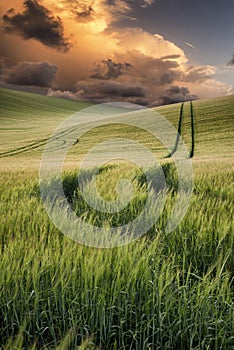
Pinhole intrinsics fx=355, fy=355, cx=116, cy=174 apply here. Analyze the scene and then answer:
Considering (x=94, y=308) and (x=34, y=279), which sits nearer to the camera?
(x=94, y=308)

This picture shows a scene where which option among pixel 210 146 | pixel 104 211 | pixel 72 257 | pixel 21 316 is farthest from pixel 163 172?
pixel 210 146

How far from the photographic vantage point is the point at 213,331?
212 cm

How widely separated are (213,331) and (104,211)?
2.29 m

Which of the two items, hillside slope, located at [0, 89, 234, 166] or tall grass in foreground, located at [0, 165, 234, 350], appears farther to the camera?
hillside slope, located at [0, 89, 234, 166]

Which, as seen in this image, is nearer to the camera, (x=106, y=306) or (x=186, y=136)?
(x=106, y=306)

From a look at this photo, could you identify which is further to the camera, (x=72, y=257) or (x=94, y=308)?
(x=72, y=257)

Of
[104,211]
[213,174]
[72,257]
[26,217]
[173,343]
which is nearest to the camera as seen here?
[173,343]

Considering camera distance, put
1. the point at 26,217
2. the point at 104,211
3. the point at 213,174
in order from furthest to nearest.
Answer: the point at 213,174
the point at 104,211
the point at 26,217

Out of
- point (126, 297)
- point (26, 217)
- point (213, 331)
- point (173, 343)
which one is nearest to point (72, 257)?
point (126, 297)

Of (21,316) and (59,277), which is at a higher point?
(59,277)

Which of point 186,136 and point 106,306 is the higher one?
point 186,136

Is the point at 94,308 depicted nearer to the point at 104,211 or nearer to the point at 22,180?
the point at 104,211

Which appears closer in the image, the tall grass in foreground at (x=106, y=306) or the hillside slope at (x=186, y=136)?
the tall grass in foreground at (x=106, y=306)

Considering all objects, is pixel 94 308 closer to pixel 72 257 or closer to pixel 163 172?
pixel 72 257
